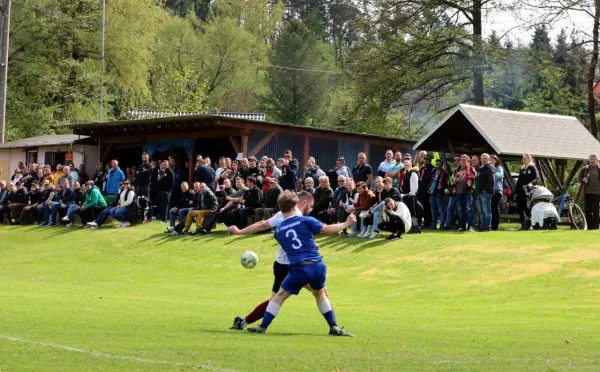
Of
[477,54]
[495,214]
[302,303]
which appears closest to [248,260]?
[302,303]

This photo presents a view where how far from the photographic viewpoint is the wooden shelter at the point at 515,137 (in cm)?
3020

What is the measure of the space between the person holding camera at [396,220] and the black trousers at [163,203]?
36.4ft

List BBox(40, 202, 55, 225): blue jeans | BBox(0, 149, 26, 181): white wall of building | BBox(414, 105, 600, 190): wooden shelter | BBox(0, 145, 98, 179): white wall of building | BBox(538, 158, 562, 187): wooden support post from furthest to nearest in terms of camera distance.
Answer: BBox(0, 149, 26, 181): white wall of building
BBox(0, 145, 98, 179): white wall of building
BBox(40, 202, 55, 225): blue jeans
BBox(538, 158, 562, 187): wooden support post
BBox(414, 105, 600, 190): wooden shelter

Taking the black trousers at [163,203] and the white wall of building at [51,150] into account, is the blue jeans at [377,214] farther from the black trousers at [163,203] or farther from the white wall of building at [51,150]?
the white wall of building at [51,150]

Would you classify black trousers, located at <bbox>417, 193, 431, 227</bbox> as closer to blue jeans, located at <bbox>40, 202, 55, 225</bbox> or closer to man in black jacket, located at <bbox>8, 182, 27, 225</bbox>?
blue jeans, located at <bbox>40, 202, 55, 225</bbox>

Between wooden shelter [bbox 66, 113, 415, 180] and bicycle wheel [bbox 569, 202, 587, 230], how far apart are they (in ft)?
42.3

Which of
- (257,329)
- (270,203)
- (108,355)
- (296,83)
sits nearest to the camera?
(108,355)

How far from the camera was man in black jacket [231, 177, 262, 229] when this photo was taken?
30.0m

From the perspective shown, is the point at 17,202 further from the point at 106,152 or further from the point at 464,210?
the point at 464,210

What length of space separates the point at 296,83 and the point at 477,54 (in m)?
29.1

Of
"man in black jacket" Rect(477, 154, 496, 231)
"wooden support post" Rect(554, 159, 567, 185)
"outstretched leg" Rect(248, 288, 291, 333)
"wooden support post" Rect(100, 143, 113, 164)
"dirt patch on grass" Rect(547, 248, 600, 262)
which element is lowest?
"outstretched leg" Rect(248, 288, 291, 333)

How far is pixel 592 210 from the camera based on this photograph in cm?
2767

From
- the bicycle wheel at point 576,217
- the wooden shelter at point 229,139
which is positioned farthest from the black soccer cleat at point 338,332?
the wooden shelter at point 229,139

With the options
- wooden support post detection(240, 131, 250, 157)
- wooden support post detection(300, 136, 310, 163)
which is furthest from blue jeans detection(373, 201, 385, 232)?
wooden support post detection(300, 136, 310, 163)
